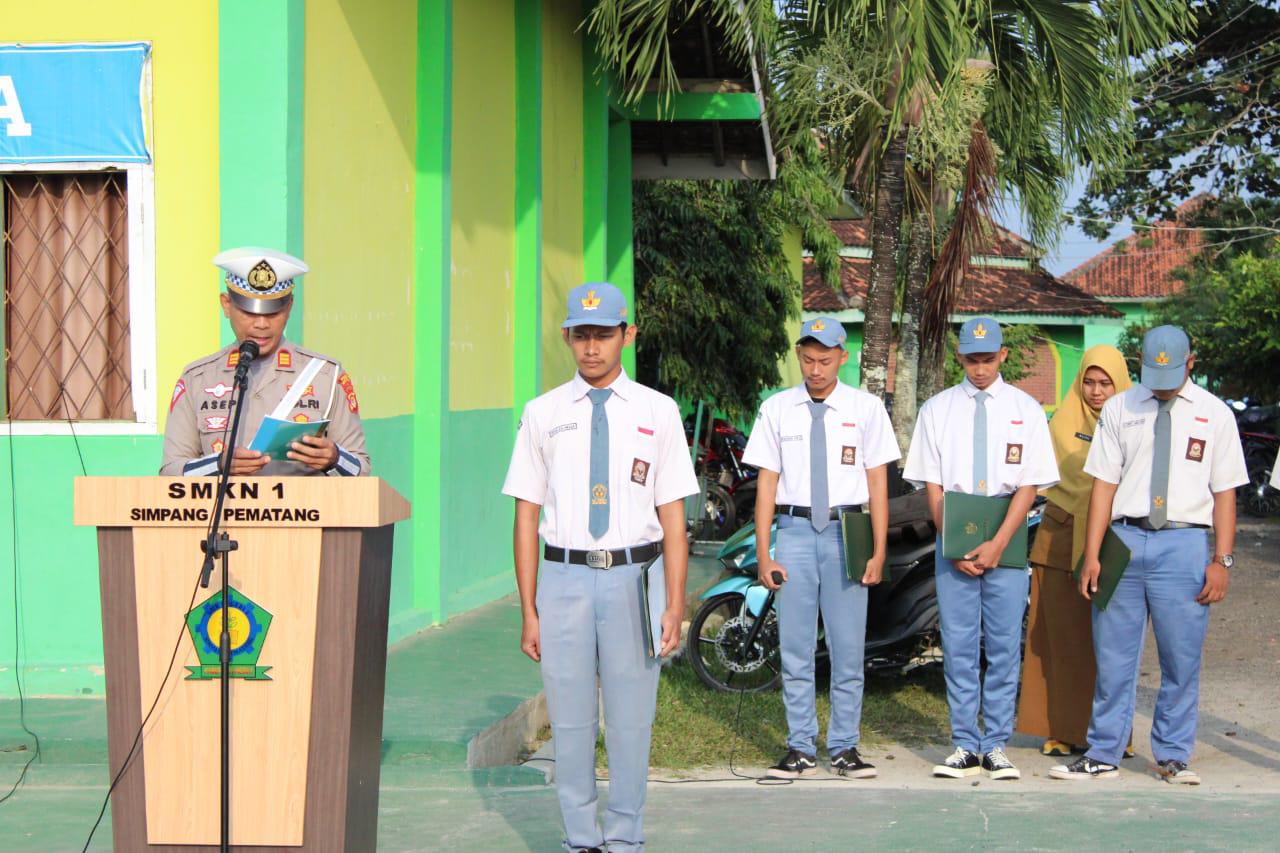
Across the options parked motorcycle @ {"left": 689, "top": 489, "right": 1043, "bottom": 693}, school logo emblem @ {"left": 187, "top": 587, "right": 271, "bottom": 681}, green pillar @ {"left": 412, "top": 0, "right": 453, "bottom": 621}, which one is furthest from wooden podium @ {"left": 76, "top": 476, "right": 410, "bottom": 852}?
green pillar @ {"left": 412, "top": 0, "right": 453, "bottom": 621}

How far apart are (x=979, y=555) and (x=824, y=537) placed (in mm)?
731

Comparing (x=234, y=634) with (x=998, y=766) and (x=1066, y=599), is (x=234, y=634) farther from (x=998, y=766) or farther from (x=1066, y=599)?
(x=1066, y=599)

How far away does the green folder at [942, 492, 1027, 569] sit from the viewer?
7.27m

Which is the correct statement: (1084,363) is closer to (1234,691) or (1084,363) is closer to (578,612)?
(1234,691)

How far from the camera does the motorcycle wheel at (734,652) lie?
29.7 feet

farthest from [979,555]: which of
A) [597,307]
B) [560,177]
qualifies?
[560,177]

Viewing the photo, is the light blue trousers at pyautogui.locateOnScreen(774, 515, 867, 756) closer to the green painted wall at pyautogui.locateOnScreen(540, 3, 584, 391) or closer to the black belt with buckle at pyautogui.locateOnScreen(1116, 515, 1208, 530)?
the black belt with buckle at pyautogui.locateOnScreen(1116, 515, 1208, 530)

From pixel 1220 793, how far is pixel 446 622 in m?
5.30

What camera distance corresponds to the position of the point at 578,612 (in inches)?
204

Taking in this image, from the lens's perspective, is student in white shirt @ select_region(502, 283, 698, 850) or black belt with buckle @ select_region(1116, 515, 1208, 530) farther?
black belt with buckle @ select_region(1116, 515, 1208, 530)

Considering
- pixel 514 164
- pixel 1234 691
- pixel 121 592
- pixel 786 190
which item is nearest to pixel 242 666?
pixel 121 592

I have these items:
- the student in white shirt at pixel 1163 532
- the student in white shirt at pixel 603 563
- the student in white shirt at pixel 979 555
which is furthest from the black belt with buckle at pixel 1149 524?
the student in white shirt at pixel 603 563

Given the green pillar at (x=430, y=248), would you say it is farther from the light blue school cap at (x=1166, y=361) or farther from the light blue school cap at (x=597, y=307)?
the light blue school cap at (x=597, y=307)

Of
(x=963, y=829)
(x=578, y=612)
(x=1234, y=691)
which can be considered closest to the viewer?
(x=578, y=612)
